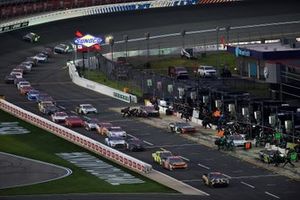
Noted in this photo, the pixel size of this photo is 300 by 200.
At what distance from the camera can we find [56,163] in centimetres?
8588

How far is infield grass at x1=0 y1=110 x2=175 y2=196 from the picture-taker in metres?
74.7

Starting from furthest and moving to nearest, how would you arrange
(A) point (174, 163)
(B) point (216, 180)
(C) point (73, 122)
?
(C) point (73, 122)
(A) point (174, 163)
(B) point (216, 180)

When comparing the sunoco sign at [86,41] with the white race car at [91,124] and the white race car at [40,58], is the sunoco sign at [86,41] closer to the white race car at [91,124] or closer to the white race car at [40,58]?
the white race car at [40,58]

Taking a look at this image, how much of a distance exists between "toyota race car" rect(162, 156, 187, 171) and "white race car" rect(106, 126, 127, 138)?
46.6 feet

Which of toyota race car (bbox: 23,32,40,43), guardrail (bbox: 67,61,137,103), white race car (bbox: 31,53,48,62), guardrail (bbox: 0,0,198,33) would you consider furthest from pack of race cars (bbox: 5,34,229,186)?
guardrail (bbox: 0,0,198,33)

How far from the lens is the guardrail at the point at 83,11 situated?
176800mm

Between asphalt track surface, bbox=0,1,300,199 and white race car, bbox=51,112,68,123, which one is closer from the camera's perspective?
asphalt track surface, bbox=0,1,300,199

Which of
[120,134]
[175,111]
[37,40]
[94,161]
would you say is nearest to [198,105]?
[175,111]

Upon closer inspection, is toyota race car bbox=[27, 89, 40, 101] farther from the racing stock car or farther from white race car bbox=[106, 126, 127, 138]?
the racing stock car

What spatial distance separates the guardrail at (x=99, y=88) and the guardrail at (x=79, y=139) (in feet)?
43.3

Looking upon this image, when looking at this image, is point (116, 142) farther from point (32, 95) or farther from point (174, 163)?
point (32, 95)

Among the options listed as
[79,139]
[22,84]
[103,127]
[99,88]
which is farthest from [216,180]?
[22,84]

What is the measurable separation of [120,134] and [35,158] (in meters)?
10.5

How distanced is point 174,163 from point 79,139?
1499 centimetres
